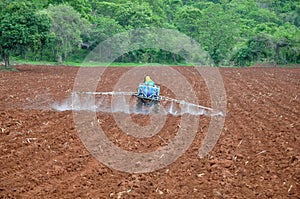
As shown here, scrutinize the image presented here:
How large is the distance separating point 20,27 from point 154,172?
2111 cm

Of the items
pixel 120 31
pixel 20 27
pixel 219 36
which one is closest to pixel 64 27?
pixel 20 27

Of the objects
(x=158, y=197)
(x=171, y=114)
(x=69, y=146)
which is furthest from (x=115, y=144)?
(x=171, y=114)

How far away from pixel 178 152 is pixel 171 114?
13.5ft

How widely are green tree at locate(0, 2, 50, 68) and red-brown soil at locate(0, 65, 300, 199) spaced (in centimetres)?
1370

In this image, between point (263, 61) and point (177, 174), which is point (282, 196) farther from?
point (263, 61)

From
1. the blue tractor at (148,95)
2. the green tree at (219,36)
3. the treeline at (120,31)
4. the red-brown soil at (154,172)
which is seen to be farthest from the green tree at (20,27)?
the green tree at (219,36)

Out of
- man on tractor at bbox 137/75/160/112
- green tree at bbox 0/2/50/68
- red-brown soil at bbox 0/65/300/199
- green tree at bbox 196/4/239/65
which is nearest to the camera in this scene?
red-brown soil at bbox 0/65/300/199

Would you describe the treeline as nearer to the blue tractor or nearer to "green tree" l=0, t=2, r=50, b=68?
"green tree" l=0, t=2, r=50, b=68

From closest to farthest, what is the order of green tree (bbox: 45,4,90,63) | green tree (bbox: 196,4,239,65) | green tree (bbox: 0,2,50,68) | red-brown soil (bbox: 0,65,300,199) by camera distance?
red-brown soil (bbox: 0,65,300,199) → green tree (bbox: 0,2,50,68) → green tree (bbox: 45,4,90,63) → green tree (bbox: 196,4,239,65)

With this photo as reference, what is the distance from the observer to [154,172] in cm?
718

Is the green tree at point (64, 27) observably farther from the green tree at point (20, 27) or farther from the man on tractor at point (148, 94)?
the man on tractor at point (148, 94)

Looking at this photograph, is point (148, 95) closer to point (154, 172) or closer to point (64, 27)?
point (154, 172)

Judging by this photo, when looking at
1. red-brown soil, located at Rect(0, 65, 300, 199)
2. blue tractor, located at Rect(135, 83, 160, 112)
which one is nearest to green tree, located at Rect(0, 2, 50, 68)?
red-brown soil, located at Rect(0, 65, 300, 199)

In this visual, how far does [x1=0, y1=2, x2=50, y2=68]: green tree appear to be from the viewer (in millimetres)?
24688
